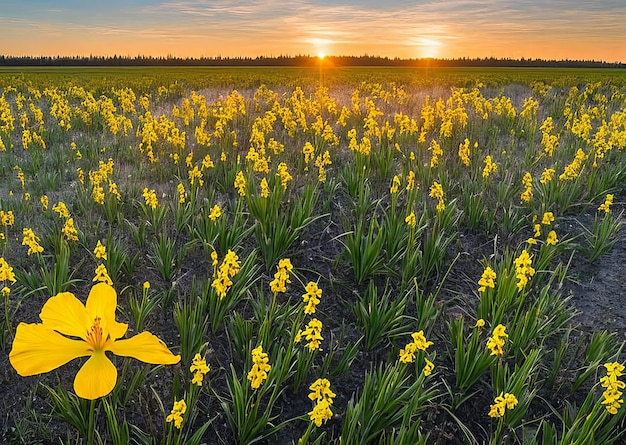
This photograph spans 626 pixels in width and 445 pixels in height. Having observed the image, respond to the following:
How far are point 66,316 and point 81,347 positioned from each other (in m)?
0.18

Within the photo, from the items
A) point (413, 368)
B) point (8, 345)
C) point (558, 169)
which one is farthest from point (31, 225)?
point (558, 169)

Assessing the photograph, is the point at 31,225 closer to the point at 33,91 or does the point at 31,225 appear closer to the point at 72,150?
the point at 72,150

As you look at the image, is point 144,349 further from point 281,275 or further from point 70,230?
point 70,230

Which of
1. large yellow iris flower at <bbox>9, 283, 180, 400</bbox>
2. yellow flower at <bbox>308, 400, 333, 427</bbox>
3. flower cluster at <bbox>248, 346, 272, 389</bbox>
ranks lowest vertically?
yellow flower at <bbox>308, 400, 333, 427</bbox>

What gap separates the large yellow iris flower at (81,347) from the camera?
4.71 ft

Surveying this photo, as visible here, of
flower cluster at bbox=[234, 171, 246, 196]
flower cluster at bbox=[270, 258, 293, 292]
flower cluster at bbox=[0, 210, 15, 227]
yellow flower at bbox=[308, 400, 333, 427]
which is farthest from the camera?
flower cluster at bbox=[234, 171, 246, 196]

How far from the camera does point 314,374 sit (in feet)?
11.7

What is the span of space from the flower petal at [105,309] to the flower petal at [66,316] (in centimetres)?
3

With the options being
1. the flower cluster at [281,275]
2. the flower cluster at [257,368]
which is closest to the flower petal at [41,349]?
the flower cluster at [257,368]

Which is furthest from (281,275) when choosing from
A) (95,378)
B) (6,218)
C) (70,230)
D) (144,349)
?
(6,218)

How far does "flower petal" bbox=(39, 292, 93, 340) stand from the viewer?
1.58m

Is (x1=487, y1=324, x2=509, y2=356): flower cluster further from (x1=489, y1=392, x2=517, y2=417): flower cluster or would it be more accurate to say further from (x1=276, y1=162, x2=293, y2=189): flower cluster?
(x1=276, y1=162, x2=293, y2=189): flower cluster

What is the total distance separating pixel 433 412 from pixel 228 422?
1.45 meters

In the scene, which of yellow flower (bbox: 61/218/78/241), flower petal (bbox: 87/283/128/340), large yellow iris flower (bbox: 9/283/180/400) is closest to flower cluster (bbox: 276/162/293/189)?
yellow flower (bbox: 61/218/78/241)
